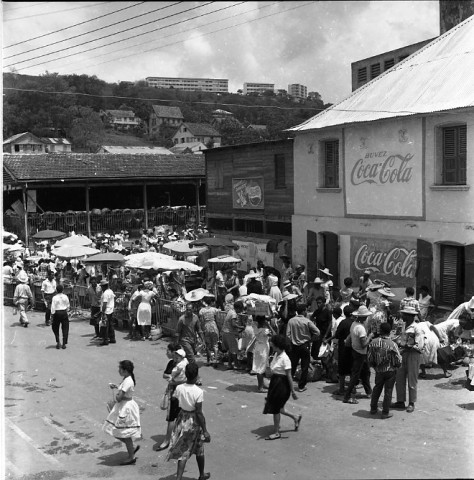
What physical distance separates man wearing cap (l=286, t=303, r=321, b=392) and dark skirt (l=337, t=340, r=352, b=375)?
42 centimetres

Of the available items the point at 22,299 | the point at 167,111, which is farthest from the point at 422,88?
the point at 22,299

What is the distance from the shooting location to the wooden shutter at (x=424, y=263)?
14.9 metres

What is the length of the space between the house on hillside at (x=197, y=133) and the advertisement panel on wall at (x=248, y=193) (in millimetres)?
4234

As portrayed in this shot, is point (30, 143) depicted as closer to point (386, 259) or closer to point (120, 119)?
point (120, 119)

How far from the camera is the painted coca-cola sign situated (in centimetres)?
1549

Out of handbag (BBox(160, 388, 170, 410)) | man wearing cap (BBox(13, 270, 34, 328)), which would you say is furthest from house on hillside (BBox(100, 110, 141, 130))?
handbag (BBox(160, 388, 170, 410))

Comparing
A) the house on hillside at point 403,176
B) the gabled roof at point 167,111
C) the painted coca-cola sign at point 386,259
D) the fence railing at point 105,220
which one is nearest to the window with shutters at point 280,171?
the house on hillside at point 403,176

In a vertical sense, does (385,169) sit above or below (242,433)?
above

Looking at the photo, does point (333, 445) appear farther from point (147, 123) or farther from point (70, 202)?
point (70, 202)

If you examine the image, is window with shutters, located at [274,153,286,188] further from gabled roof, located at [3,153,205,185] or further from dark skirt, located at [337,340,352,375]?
gabled roof, located at [3,153,205,185]

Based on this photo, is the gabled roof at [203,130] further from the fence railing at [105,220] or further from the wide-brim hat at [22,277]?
the wide-brim hat at [22,277]

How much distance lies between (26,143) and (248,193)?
1610cm

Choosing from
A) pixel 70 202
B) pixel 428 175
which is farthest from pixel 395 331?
pixel 70 202

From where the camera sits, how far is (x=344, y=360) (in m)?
10.3
